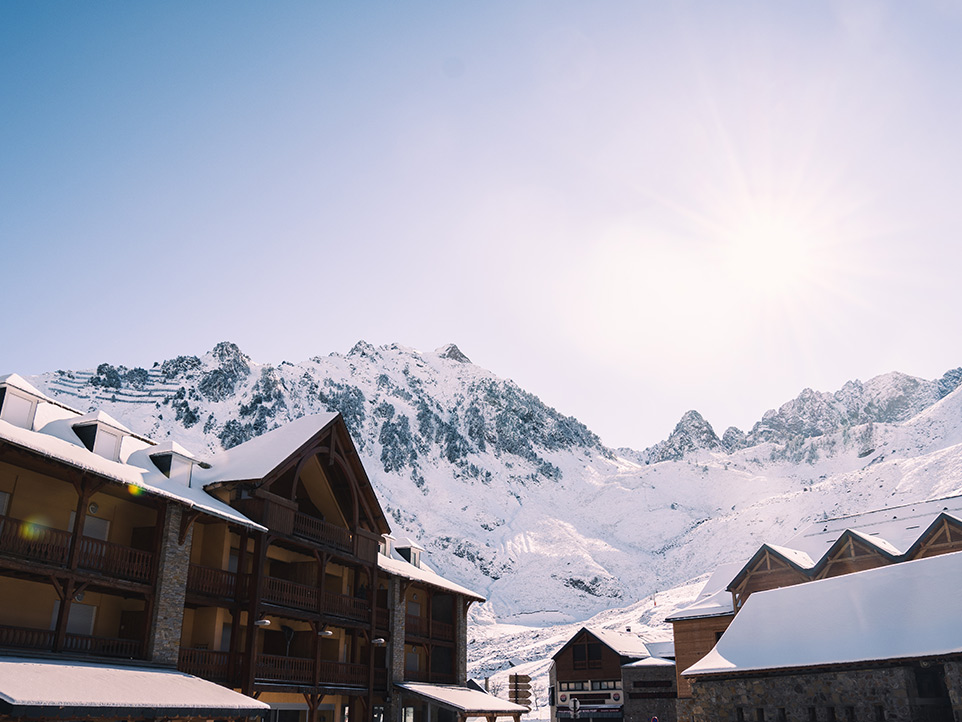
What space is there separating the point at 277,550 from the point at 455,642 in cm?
1328

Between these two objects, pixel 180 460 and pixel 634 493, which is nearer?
→ pixel 180 460

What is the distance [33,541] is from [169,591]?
416cm

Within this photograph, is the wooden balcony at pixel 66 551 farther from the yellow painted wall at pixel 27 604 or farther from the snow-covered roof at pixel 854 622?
the snow-covered roof at pixel 854 622

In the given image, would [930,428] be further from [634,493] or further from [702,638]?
[702,638]

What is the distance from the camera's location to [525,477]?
159750 mm

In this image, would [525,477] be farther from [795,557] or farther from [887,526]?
[795,557]

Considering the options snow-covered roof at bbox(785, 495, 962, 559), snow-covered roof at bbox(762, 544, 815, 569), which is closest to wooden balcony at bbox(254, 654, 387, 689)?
snow-covered roof at bbox(762, 544, 815, 569)

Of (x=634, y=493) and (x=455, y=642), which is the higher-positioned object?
(x=634, y=493)

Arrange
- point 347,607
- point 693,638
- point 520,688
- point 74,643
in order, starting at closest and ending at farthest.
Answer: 1. point 74,643
2. point 347,607
3. point 693,638
4. point 520,688

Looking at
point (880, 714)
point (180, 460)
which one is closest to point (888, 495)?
point (880, 714)

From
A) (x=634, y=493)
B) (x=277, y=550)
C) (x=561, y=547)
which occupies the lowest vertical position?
(x=277, y=550)

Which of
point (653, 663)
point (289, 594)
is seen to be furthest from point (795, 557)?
point (289, 594)

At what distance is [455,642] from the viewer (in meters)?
37.2

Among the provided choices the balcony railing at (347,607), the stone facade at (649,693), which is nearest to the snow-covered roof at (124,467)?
the balcony railing at (347,607)
